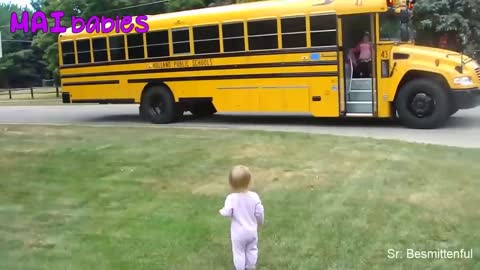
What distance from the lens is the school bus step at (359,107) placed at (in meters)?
12.1

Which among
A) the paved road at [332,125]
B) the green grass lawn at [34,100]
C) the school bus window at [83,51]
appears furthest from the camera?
the green grass lawn at [34,100]

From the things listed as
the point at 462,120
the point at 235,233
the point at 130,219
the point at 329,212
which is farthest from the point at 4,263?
the point at 462,120

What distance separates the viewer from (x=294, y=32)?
1255 cm

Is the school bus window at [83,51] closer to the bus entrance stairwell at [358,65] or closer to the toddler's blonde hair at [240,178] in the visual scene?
the bus entrance stairwell at [358,65]

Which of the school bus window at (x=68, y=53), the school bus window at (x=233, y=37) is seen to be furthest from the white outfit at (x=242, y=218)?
the school bus window at (x=68, y=53)

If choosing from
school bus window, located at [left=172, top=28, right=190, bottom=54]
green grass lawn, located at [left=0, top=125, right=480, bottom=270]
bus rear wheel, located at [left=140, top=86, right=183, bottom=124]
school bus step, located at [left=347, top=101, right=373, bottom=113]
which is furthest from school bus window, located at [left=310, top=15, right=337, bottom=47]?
bus rear wheel, located at [left=140, top=86, right=183, bottom=124]

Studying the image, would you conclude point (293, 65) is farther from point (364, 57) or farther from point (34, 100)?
point (34, 100)

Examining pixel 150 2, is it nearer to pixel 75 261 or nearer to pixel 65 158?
pixel 65 158

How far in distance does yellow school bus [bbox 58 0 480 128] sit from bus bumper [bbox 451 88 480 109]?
0.06 feet

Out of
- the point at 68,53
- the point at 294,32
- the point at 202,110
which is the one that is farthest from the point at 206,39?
the point at 68,53

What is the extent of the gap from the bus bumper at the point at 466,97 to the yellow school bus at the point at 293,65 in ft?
0.06

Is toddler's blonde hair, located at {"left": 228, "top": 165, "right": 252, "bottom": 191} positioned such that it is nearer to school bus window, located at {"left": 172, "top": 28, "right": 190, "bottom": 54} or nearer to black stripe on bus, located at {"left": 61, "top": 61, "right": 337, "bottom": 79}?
black stripe on bus, located at {"left": 61, "top": 61, "right": 337, "bottom": 79}

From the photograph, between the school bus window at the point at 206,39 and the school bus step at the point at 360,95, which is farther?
the school bus window at the point at 206,39

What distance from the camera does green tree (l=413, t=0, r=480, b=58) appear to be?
22.9m
